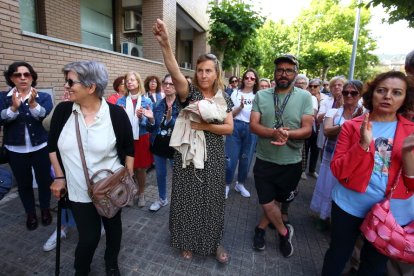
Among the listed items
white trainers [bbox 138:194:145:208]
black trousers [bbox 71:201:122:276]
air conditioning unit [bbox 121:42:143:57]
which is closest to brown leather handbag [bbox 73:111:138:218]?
black trousers [bbox 71:201:122:276]

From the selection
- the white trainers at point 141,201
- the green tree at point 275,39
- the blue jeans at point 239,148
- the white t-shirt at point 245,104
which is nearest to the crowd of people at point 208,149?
the white trainers at point 141,201

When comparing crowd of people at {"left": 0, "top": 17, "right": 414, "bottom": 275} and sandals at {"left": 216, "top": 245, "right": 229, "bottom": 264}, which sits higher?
crowd of people at {"left": 0, "top": 17, "right": 414, "bottom": 275}

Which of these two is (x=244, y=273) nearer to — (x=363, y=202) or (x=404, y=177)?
(x=363, y=202)

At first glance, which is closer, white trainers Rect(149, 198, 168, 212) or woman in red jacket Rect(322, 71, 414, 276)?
woman in red jacket Rect(322, 71, 414, 276)

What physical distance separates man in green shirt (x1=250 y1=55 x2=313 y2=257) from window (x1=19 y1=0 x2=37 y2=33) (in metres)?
5.93

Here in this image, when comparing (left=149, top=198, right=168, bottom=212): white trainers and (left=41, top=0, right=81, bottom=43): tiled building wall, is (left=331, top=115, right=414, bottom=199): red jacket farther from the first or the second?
(left=41, top=0, right=81, bottom=43): tiled building wall

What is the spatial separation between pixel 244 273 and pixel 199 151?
1.40m

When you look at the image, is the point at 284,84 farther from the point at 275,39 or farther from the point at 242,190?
the point at 275,39

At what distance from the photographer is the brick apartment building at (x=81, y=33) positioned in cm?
414

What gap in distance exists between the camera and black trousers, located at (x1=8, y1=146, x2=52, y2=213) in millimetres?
3074

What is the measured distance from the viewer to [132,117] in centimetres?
381

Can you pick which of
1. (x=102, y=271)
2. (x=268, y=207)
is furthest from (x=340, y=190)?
(x=102, y=271)

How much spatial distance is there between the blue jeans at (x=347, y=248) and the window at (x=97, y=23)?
26.7 feet

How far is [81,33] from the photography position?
7422 mm
